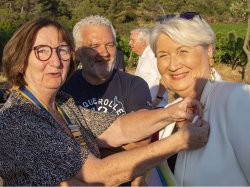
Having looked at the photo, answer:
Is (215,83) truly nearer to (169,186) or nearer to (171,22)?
(171,22)

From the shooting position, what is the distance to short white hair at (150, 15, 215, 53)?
87.0 inches

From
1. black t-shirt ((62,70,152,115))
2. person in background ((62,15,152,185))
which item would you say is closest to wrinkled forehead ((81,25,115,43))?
person in background ((62,15,152,185))

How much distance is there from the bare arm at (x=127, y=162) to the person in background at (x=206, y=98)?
0.17 meters

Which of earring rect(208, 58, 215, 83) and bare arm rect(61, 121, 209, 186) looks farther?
earring rect(208, 58, 215, 83)

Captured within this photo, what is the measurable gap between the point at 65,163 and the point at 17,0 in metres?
46.1

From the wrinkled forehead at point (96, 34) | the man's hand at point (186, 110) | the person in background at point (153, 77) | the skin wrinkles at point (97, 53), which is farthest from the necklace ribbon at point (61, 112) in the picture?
the person in background at point (153, 77)

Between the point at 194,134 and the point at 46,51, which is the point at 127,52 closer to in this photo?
the point at 46,51

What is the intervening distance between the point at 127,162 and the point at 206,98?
587 mm

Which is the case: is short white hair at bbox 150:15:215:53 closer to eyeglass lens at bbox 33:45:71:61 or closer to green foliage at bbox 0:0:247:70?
eyeglass lens at bbox 33:45:71:61

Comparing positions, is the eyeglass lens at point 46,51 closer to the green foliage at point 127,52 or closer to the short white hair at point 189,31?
the short white hair at point 189,31

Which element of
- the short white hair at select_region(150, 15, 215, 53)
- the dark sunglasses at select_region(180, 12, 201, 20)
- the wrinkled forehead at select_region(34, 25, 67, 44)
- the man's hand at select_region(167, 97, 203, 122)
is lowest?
the man's hand at select_region(167, 97, 203, 122)

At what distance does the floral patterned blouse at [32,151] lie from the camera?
5.55 feet

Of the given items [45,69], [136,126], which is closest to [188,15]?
[136,126]

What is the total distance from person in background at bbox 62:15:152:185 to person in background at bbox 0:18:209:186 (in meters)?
0.60
